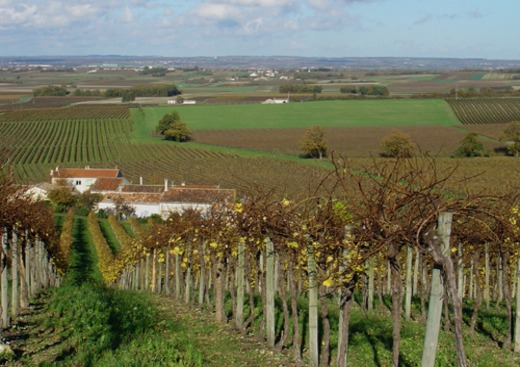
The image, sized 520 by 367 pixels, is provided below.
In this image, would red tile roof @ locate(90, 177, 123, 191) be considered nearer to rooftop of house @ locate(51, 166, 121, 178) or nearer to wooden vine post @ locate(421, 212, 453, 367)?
rooftop of house @ locate(51, 166, 121, 178)

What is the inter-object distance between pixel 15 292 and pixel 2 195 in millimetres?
2567

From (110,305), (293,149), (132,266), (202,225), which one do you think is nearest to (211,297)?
(202,225)

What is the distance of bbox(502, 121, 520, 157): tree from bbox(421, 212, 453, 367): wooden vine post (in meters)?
73.6

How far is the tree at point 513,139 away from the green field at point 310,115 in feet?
77.2

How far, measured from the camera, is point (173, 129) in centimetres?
9256

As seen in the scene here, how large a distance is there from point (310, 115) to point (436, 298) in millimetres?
111860

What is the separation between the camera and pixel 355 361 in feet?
31.0

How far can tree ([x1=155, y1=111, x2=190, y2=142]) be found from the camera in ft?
303

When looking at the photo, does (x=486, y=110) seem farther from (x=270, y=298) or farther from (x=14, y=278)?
(x=270, y=298)

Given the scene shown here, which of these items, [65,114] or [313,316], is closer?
[313,316]

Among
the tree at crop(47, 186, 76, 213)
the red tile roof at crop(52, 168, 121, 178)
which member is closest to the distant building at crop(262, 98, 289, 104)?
the red tile roof at crop(52, 168, 121, 178)

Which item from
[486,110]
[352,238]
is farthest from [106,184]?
[486,110]

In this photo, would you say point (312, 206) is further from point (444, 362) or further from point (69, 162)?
point (69, 162)

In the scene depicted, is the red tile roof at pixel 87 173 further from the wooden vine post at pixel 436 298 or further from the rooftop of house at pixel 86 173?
the wooden vine post at pixel 436 298
